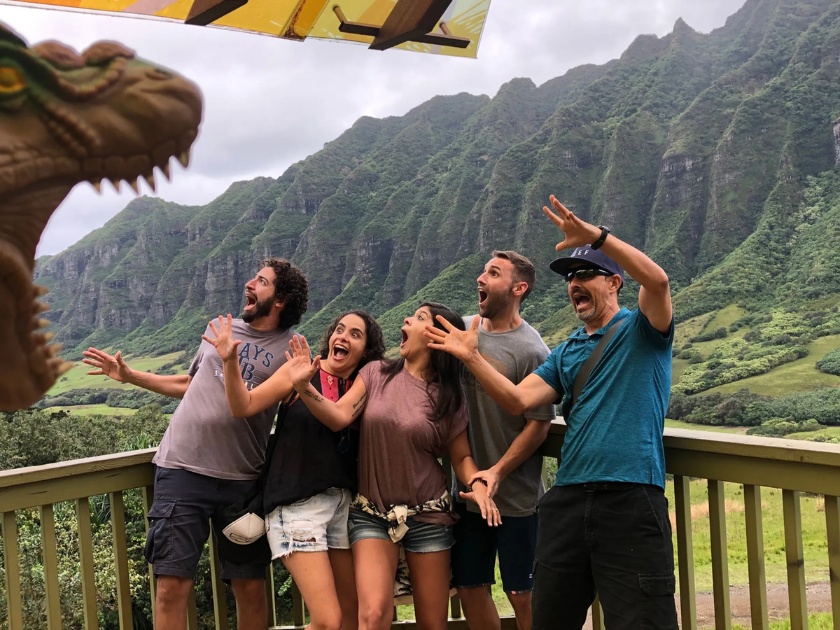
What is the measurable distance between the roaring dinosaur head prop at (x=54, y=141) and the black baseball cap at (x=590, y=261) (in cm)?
172

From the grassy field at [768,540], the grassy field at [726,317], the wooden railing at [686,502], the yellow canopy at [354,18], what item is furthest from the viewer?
the grassy field at [726,317]

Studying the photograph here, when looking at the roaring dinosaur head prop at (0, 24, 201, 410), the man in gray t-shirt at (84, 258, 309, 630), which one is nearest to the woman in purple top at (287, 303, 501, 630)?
the man in gray t-shirt at (84, 258, 309, 630)

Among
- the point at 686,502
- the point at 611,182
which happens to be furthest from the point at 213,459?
the point at 611,182

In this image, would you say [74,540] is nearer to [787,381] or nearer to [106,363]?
[106,363]

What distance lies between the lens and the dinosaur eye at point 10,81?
664 millimetres

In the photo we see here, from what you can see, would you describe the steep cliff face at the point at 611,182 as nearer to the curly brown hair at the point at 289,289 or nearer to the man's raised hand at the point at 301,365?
the curly brown hair at the point at 289,289

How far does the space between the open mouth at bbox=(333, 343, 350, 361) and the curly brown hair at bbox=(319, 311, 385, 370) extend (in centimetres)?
10

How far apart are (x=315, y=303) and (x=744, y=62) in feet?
168

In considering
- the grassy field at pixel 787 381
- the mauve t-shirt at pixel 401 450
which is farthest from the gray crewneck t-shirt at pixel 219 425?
the grassy field at pixel 787 381

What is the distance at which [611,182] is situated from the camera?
65.8 meters

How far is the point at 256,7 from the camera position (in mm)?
1382

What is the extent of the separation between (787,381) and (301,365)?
140ft

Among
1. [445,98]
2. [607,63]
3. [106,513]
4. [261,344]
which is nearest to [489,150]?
[445,98]

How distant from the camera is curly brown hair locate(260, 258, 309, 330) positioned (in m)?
2.76
